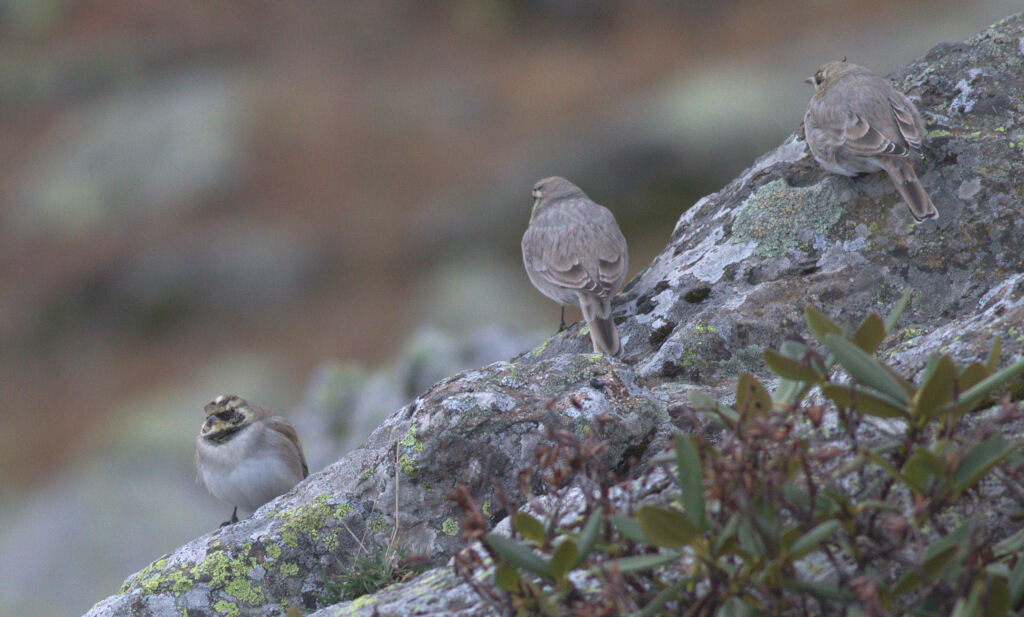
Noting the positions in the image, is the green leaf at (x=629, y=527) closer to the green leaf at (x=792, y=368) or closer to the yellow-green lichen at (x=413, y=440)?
the green leaf at (x=792, y=368)

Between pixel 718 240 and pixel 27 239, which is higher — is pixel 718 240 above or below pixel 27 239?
below

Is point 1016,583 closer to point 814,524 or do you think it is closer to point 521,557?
point 814,524

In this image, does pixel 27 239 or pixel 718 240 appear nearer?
pixel 718 240

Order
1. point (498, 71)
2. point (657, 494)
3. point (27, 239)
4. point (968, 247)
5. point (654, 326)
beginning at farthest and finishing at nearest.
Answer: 1. point (498, 71)
2. point (27, 239)
3. point (654, 326)
4. point (968, 247)
5. point (657, 494)

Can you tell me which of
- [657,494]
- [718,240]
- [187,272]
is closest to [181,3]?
[187,272]

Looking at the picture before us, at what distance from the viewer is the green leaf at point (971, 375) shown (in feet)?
7.59

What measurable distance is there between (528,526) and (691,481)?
0.43 m

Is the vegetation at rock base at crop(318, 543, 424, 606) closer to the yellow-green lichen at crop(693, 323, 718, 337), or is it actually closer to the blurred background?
the yellow-green lichen at crop(693, 323, 718, 337)

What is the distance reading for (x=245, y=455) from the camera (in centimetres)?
566

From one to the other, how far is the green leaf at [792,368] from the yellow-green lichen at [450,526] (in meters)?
1.87

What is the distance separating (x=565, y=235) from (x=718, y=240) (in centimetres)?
176

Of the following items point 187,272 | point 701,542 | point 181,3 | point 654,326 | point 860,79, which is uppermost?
point 181,3

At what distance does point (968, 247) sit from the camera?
477 centimetres

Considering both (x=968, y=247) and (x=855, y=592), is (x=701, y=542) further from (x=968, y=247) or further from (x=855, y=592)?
(x=968, y=247)
